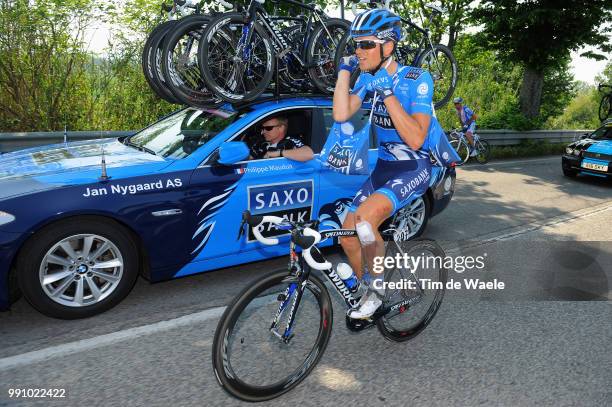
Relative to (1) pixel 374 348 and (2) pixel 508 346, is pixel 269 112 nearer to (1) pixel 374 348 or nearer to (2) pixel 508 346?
(1) pixel 374 348

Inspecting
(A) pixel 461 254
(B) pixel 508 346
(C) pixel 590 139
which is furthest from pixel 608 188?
(B) pixel 508 346

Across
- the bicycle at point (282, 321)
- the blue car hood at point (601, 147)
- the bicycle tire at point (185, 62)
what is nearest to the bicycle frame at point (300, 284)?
the bicycle at point (282, 321)

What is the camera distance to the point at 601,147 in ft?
35.7

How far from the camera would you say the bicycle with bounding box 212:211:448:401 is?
2549 mm

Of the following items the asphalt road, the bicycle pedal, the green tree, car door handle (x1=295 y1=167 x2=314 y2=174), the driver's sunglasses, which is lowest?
the asphalt road

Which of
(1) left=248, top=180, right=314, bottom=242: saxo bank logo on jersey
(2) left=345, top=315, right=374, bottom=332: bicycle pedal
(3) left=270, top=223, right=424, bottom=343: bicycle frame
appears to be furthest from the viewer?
(1) left=248, top=180, right=314, bottom=242: saxo bank logo on jersey

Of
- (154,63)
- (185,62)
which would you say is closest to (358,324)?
(185,62)

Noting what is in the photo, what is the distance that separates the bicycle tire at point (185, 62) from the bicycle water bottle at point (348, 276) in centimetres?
231

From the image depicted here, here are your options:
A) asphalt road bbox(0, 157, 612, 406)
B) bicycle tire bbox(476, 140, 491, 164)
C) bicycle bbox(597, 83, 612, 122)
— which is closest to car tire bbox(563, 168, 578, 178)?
bicycle tire bbox(476, 140, 491, 164)

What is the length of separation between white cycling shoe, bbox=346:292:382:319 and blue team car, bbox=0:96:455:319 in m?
0.53

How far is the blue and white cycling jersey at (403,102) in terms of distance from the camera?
291cm

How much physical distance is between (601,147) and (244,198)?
992 centimetres

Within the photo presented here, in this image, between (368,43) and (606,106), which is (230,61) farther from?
(606,106)

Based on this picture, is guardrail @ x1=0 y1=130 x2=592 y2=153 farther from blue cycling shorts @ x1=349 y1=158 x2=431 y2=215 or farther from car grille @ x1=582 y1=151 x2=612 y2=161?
car grille @ x1=582 y1=151 x2=612 y2=161
